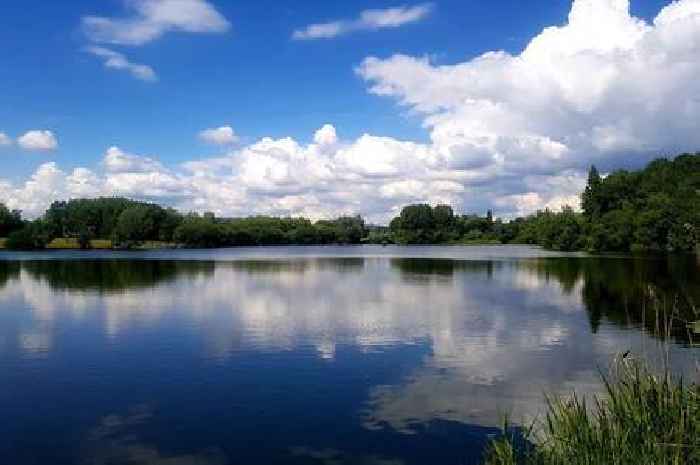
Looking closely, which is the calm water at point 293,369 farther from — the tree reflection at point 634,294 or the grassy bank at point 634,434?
the grassy bank at point 634,434

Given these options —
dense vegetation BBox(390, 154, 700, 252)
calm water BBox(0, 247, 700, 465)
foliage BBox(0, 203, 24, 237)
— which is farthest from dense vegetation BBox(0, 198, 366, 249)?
calm water BBox(0, 247, 700, 465)

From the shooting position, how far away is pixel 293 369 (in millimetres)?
20281

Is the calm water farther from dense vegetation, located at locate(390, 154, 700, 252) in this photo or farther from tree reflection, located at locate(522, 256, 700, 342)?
dense vegetation, located at locate(390, 154, 700, 252)

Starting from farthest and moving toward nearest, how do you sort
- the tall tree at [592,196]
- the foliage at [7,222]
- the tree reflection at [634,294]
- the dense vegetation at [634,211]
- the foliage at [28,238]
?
1. the foliage at [7,222]
2. the foliage at [28,238]
3. the tall tree at [592,196]
4. the dense vegetation at [634,211]
5. the tree reflection at [634,294]

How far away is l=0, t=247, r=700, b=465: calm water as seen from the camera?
13.8 m

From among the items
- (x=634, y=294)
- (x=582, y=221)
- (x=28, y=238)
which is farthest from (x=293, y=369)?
(x=28, y=238)

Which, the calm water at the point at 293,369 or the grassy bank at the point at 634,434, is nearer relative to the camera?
the grassy bank at the point at 634,434

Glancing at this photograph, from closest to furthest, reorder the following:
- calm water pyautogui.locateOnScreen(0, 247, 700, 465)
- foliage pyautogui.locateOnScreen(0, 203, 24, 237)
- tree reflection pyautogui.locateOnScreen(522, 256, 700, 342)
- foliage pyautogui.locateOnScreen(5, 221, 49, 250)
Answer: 1. calm water pyautogui.locateOnScreen(0, 247, 700, 465)
2. tree reflection pyautogui.locateOnScreen(522, 256, 700, 342)
3. foliage pyautogui.locateOnScreen(5, 221, 49, 250)
4. foliage pyautogui.locateOnScreen(0, 203, 24, 237)

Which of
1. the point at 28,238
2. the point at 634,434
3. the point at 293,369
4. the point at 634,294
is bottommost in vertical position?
the point at 293,369

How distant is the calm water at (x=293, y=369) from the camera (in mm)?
13812

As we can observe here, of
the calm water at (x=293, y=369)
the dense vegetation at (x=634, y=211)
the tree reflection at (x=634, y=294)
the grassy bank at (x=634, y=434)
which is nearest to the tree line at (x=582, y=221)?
the dense vegetation at (x=634, y=211)

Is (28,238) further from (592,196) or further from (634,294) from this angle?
(634,294)

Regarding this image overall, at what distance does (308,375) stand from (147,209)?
166977mm

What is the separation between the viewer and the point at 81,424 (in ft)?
49.3
